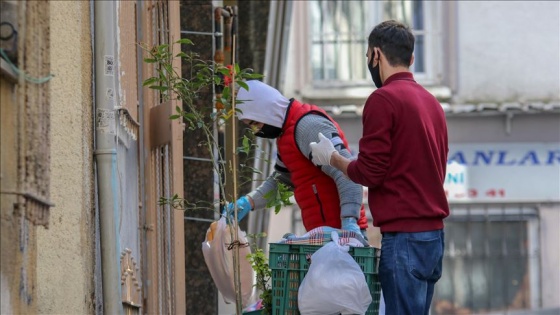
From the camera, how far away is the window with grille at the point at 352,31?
24.9 meters

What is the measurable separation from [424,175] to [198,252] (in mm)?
5251

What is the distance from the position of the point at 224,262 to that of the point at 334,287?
1266 millimetres

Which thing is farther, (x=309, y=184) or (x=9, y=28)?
(x=309, y=184)

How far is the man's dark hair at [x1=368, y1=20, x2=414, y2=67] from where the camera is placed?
21.6 feet

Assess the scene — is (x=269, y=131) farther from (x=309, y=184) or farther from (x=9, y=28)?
(x=9, y=28)

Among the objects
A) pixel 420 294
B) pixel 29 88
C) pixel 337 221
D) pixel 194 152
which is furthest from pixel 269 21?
pixel 29 88

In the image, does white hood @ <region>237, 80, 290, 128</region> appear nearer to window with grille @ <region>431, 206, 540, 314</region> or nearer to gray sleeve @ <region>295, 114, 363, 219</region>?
gray sleeve @ <region>295, 114, 363, 219</region>

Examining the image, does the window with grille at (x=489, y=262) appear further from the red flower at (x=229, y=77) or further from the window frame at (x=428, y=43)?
the red flower at (x=229, y=77)

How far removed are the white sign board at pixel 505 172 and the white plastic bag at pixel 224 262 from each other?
653 inches

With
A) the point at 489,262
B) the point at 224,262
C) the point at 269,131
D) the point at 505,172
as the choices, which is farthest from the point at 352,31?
the point at 269,131

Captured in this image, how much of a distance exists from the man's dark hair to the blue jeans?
791 mm

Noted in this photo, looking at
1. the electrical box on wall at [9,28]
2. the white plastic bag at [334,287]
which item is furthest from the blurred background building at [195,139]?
the white plastic bag at [334,287]

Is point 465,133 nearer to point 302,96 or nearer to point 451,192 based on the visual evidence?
point 451,192

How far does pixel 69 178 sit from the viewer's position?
580 centimetres
